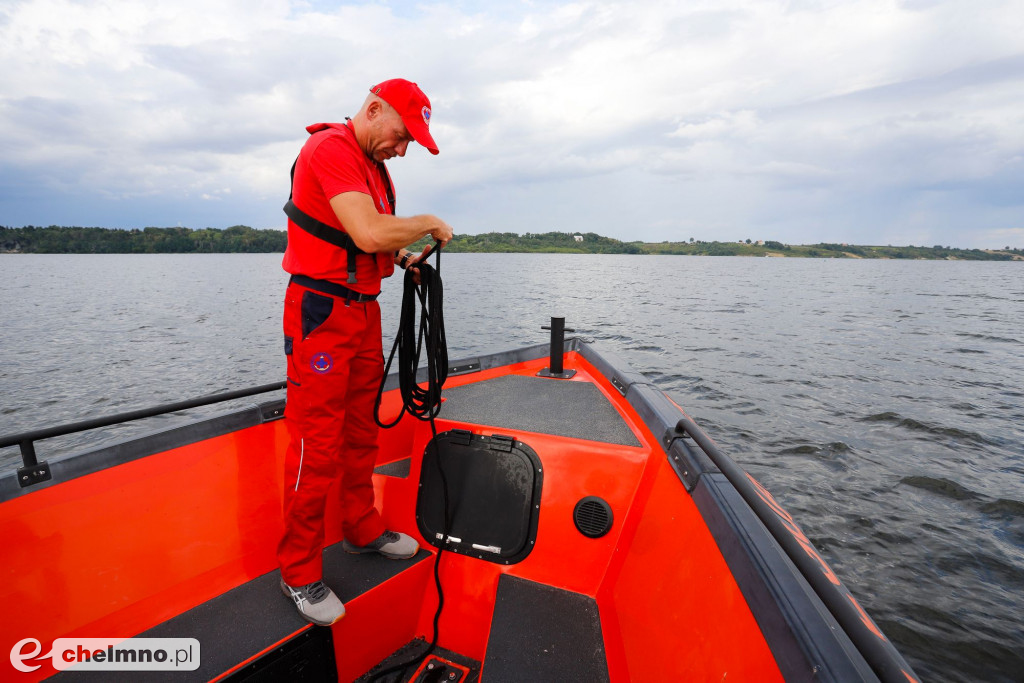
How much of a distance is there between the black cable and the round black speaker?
748 millimetres

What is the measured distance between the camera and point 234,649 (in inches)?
79.7

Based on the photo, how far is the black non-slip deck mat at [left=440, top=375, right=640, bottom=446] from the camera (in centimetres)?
302

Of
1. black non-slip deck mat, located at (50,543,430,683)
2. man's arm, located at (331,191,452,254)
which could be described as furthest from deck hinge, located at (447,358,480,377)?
man's arm, located at (331,191,452,254)

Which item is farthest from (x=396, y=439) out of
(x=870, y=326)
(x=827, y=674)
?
(x=870, y=326)

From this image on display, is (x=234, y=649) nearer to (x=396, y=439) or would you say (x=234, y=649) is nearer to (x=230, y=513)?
(x=230, y=513)

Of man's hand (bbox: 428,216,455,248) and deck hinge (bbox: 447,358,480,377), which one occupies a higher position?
man's hand (bbox: 428,216,455,248)

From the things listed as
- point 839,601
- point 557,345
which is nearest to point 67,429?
point 839,601

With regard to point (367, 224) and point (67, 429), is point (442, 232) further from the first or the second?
point (67, 429)

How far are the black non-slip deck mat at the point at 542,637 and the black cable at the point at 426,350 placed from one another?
1.19ft

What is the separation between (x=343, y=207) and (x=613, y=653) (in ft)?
7.48

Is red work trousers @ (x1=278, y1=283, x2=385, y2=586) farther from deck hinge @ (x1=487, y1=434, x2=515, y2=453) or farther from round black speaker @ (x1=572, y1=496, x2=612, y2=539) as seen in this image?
round black speaker @ (x1=572, y1=496, x2=612, y2=539)

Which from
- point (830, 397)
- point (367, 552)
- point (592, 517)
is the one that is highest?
point (592, 517)

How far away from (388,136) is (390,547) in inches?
82.7

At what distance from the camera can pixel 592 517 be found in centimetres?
267
